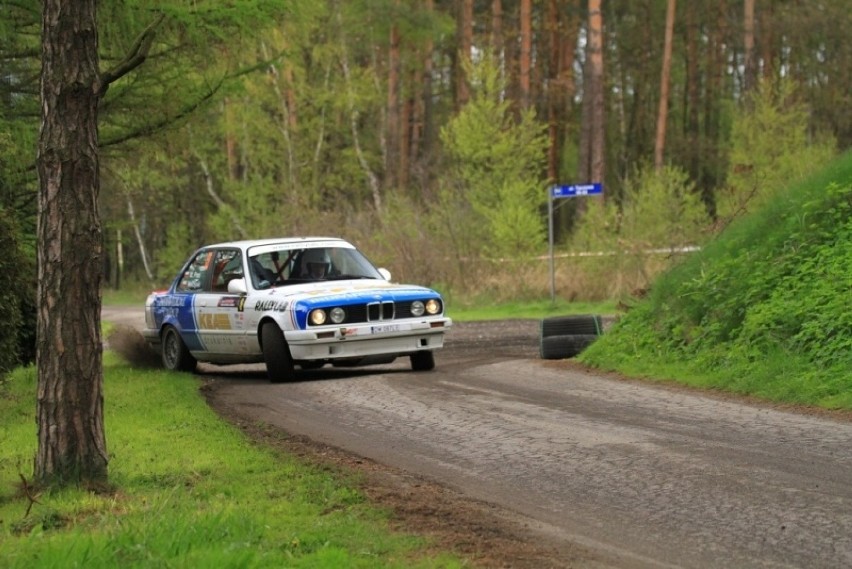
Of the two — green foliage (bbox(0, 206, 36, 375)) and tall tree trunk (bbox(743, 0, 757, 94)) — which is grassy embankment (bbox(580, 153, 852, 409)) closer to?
green foliage (bbox(0, 206, 36, 375))

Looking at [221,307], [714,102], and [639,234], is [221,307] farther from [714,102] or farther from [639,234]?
[714,102]

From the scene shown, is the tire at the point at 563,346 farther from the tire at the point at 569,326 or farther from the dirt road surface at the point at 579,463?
the dirt road surface at the point at 579,463

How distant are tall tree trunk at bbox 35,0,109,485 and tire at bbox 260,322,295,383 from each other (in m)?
7.30

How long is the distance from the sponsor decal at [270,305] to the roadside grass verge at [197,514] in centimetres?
449

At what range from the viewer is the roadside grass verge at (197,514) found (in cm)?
607

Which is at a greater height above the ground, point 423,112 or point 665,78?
point 665,78

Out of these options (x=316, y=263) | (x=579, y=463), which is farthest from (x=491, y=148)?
(x=579, y=463)

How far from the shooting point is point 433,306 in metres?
16.1

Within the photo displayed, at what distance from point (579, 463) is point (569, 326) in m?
8.96

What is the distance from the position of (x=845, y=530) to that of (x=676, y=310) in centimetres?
961

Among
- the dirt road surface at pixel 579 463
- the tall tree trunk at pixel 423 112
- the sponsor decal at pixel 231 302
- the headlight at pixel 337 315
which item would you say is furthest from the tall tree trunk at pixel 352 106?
the dirt road surface at pixel 579 463

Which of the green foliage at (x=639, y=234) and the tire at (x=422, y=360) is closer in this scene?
the tire at (x=422, y=360)

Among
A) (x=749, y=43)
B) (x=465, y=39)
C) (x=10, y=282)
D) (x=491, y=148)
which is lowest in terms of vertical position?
(x=10, y=282)

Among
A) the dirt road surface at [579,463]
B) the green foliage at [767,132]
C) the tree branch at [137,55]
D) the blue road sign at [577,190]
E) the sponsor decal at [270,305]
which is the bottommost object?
the dirt road surface at [579,463]
